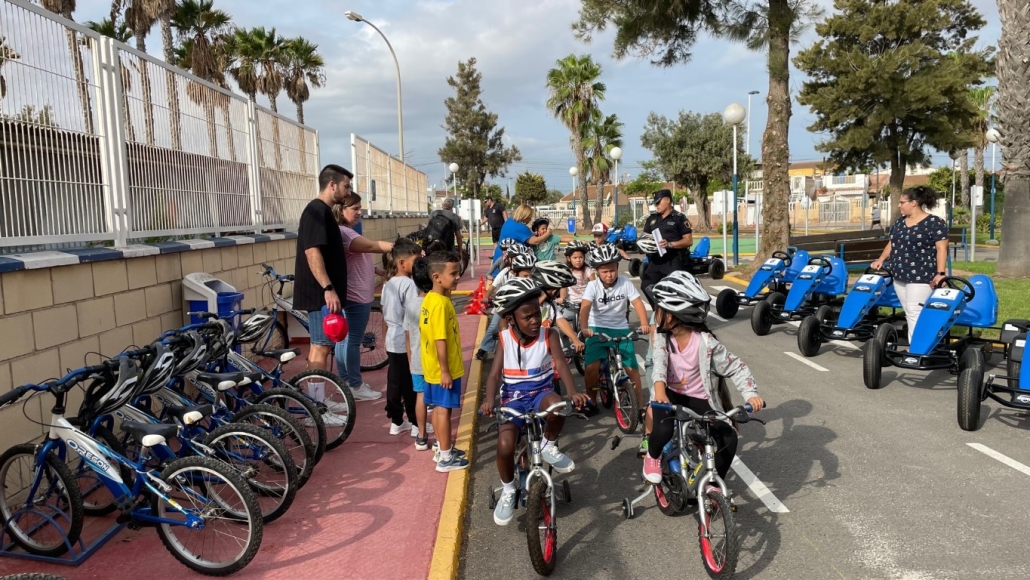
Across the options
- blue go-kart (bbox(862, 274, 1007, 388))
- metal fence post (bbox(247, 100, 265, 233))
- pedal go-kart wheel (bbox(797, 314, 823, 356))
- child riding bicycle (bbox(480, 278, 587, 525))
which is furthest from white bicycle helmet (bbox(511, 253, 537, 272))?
metal fence post (bbox(247, 100, 265, 233))

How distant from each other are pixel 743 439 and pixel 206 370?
4.19m

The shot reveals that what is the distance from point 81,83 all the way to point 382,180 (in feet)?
46.3

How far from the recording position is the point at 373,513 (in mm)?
4512

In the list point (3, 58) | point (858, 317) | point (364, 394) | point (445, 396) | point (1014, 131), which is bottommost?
point (364, 394)

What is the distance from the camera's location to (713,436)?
13.1 feet

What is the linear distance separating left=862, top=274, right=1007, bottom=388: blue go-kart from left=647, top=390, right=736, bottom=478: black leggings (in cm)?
382

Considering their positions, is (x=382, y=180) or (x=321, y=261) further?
(x=382, y=180)

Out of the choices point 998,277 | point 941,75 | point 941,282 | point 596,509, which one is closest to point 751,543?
point 596,509

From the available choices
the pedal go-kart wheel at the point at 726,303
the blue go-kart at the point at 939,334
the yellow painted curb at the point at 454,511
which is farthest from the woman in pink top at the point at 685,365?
the pedal go-kart wheel at the point at 726,303

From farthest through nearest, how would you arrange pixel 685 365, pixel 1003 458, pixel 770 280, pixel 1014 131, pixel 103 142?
pixel 1014 131 < pixel 770 280 < pixel 103 142 < pixel 1003 458 < pixel 685 365

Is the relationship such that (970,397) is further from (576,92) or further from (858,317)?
(576,92)

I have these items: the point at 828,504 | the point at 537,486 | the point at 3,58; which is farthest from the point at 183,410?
the point at 828,504

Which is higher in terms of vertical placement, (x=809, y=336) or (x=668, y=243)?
(x=668, y=243)

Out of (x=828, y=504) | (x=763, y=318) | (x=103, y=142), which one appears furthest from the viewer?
(x=763, y=318)
